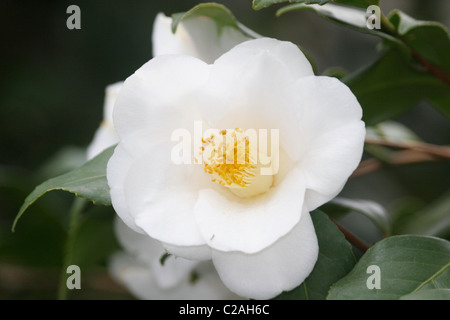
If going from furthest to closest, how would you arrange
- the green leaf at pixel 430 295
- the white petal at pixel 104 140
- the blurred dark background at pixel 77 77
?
the blurred dark background at pixel 77 77
the white petal at pixel 104 140
the green leaf at pixel 430 295

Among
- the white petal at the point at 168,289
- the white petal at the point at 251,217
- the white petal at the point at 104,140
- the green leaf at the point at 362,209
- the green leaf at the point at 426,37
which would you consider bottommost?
the white petal at the point at 168,289

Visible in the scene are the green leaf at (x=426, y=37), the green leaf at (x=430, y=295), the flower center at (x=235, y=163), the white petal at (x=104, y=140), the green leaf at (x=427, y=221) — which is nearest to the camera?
the green leaf at (x=430, y=295)

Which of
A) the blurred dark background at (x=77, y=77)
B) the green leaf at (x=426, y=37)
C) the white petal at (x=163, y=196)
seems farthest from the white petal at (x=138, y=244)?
the blurred dark background at (x=77, y=77)

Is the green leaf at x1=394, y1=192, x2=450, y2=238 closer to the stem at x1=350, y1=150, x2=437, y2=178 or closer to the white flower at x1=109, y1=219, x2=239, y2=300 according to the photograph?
the stem at x1=350, y1=150, x2=437, y2=178

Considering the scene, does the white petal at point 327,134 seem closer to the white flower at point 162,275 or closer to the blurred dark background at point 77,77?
the white flower at point 162,275

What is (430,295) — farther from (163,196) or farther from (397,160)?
(397,160)

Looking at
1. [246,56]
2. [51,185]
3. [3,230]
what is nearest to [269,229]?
[246,56]

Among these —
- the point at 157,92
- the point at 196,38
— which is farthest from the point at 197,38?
the point at 157,92
